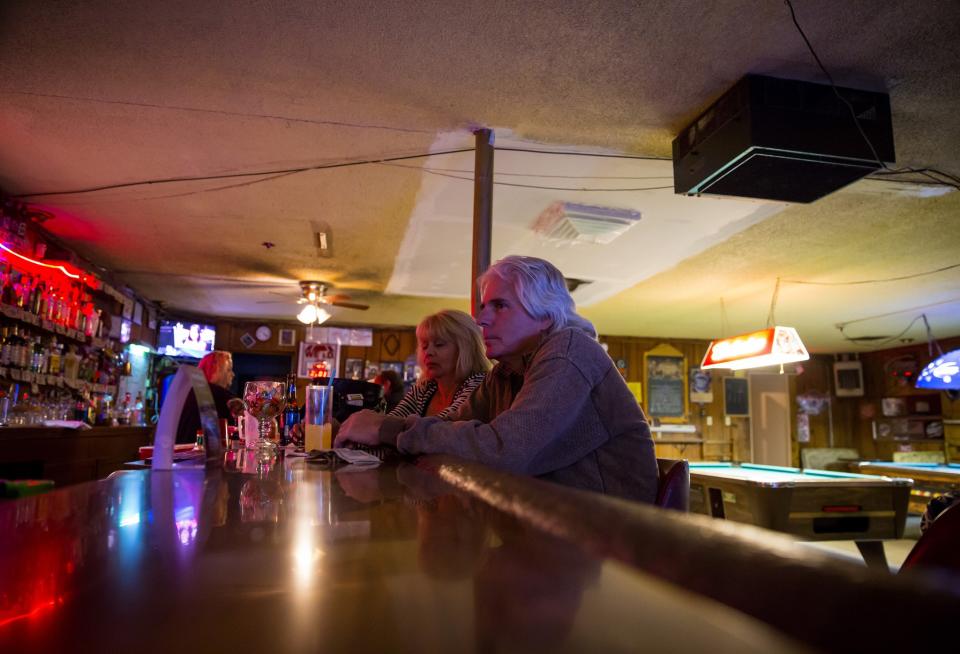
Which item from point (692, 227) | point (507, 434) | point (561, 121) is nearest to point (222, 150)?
point (561, 121)

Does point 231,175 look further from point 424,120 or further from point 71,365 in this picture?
point 71,365

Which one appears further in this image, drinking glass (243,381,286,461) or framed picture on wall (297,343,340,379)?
framed picture on wall (297,343,340,379)

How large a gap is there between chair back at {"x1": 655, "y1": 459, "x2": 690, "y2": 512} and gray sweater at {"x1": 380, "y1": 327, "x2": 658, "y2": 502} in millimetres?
24

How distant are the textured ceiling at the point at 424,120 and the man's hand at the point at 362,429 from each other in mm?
1620

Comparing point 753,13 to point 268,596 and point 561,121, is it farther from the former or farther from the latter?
point 268,596

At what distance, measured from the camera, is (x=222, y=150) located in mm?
3643

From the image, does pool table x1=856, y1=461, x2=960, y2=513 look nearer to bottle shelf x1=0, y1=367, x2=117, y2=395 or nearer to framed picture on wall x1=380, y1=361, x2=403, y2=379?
framed picture on wall x1=380, y1=361, x2=403, y2=379

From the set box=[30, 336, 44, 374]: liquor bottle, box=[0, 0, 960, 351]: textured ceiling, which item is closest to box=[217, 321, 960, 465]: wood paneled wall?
box=[0, 0, 960, 351]: textured ceiling

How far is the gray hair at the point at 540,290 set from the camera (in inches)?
71.9

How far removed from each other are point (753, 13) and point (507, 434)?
201 cm

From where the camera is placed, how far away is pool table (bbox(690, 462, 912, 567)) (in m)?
3.82

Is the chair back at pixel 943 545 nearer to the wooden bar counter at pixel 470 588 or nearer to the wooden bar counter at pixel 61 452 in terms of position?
the wooden bar counter at pixel 470 588

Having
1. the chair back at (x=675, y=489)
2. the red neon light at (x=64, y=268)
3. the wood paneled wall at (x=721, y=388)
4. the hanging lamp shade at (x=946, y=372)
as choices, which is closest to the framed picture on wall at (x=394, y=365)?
the wood paneled wall at (x=721, y=388)

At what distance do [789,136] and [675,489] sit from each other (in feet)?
6.76
